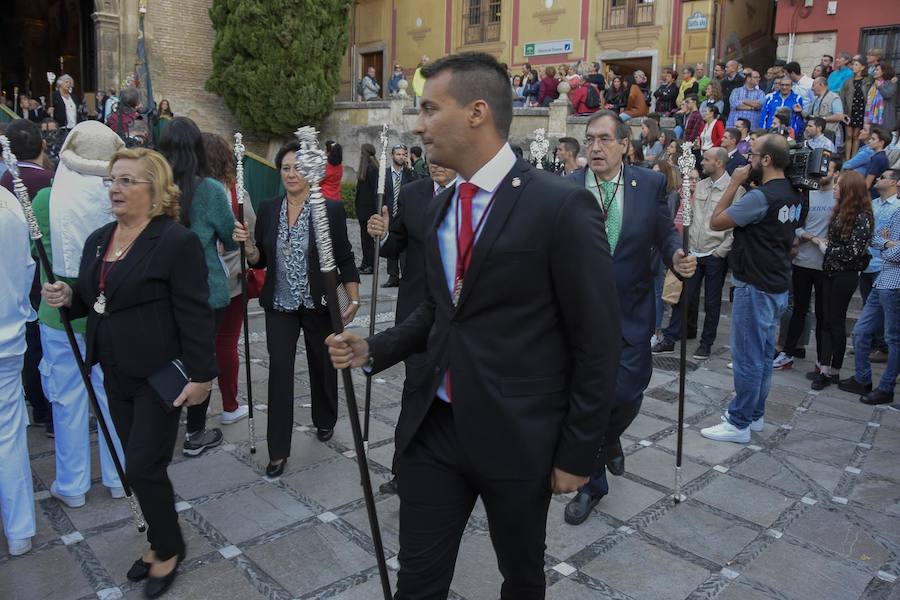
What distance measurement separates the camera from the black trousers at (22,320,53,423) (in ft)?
17.4

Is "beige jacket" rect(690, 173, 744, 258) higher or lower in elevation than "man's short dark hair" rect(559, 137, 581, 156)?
lower

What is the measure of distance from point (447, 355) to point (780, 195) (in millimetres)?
3922

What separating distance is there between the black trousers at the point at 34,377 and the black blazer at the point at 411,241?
9.23 ft

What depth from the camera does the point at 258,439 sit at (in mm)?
5227

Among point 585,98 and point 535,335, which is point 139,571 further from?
point 585,98

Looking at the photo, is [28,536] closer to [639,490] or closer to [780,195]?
[639,490]

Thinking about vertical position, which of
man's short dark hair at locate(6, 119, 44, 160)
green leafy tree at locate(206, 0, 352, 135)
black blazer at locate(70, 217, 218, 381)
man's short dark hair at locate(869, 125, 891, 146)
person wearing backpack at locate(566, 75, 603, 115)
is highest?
green leafy tree at locate(206, 0, 352, 135)

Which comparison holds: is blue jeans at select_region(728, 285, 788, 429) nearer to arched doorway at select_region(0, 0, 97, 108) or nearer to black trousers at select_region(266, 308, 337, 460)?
black trousers at select_region(266, 308, 337, 460)

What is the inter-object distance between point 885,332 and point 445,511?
5945mm

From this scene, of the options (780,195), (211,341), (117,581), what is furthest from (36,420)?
(780,195)

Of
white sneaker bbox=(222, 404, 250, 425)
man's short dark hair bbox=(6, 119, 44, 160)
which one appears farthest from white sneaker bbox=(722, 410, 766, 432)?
man's short dark hair bbox=(6, 119, 44, 160)

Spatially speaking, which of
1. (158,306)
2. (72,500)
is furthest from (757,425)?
(72,500)

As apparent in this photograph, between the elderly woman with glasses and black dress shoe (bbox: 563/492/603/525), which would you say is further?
black dress shoe (bbox: 563/492/603/525)

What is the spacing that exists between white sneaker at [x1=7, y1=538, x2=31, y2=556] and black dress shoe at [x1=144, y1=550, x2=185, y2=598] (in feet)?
2.45
